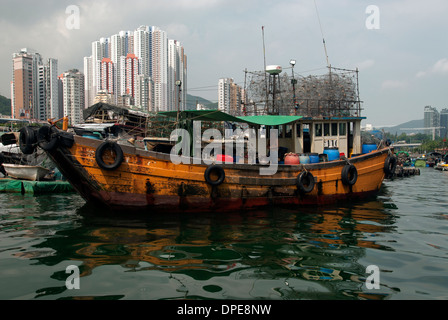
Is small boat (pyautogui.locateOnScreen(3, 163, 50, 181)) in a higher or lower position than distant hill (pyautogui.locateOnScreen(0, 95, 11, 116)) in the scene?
lower

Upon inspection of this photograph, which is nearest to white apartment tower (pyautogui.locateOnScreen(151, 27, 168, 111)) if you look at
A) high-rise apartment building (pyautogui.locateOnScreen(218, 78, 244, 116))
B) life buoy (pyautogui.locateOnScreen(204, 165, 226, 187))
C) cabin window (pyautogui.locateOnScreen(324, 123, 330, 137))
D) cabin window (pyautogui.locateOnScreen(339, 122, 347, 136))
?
high-rise apartment building (pyautogui.locateOnScreen(218, 78, 244, 116))

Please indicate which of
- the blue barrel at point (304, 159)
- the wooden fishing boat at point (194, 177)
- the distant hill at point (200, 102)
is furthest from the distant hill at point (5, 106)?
the blue barrel at point (304, 159)

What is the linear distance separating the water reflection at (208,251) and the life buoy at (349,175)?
52.8 inches

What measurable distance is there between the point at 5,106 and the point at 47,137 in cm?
9710

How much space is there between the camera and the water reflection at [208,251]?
13.7ft

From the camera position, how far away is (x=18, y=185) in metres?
13.3

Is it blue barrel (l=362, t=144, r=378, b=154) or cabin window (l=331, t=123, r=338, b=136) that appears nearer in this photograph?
blue barrel (l=362, t=144, r=378, b=154)

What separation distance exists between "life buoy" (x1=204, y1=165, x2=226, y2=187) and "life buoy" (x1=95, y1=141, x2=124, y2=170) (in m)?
2.09

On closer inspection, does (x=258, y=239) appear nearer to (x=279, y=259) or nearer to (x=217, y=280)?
(x=279, y=259)

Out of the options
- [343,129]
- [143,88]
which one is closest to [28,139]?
[343,129]

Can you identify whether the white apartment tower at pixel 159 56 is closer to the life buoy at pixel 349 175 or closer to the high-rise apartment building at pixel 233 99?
the high-rise apartment building at pixel 233 99

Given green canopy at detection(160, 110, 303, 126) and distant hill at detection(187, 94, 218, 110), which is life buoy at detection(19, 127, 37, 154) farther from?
distant hill at detection(187, 94, 218, 110)

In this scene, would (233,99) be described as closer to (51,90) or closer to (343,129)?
(343,129)

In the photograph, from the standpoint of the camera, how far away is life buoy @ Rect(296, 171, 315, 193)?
9.22 meters
